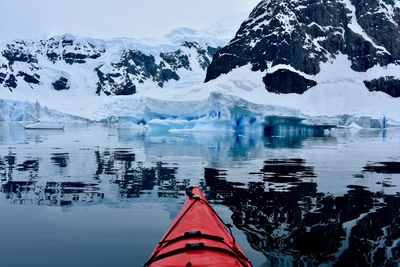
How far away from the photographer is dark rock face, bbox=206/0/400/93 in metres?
106

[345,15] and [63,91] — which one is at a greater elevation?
[345,15]

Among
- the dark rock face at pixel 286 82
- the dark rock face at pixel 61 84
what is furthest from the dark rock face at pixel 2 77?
the dark rock face at pixel 286 82

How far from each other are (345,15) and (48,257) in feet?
393

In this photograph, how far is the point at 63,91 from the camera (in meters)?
181

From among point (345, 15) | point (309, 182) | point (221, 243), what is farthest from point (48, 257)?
point (345, 15)

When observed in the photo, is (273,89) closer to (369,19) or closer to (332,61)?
(332,61)

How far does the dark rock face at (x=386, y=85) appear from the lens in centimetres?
10181

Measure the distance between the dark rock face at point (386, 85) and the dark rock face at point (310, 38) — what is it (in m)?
6.42

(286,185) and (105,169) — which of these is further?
(105,169)

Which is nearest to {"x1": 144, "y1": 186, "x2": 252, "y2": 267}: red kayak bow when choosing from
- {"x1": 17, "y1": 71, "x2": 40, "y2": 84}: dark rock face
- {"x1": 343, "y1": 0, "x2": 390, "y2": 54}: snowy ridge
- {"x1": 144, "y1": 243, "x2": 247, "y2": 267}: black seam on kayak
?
{"x1": 144, "y1": 243, "x2": 247, "y2": 267}: black seam on kayak

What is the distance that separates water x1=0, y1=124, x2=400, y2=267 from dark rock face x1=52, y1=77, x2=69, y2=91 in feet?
561

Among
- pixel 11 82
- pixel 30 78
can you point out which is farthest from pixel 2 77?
pixel 30 78

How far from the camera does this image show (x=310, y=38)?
4328 inches

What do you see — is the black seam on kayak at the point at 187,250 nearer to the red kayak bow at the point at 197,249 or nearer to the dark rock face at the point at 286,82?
the red kayak bow at the point at 197,249
